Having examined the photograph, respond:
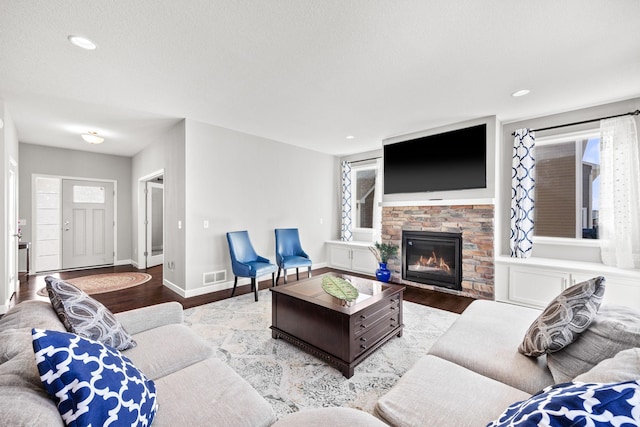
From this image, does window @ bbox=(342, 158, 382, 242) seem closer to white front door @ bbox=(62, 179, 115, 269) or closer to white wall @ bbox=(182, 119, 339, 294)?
white wall @ bbox=(182, 119, 339, 294)

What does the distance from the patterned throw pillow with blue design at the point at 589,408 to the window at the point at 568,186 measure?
399 centimetres

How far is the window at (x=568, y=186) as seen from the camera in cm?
348

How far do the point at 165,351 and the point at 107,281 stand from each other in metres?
4.27

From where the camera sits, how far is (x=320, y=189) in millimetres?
5957

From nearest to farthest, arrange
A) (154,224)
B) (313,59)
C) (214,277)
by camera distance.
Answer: (313,59)
(214,277)
(154,224)

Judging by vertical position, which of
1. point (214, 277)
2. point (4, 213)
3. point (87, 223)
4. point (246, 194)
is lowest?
point (214, 277)

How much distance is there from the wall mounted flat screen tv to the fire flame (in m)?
1.10

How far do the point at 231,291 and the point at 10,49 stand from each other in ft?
11.2

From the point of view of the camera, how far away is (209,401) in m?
1.15

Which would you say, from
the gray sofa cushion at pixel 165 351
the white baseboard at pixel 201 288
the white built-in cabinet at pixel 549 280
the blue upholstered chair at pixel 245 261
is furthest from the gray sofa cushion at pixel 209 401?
the white built-in cabinet at pixel 549 280

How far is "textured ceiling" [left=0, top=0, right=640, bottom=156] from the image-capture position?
181 centimetres

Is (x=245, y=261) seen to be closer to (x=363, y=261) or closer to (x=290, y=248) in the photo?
(x=290, y=248)

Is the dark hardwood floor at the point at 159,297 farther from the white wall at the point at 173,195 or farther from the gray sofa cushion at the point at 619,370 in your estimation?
the gray sofa cushion at the point at 619,370

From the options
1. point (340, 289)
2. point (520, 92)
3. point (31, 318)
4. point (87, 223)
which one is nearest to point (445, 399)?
point (340, 289)
